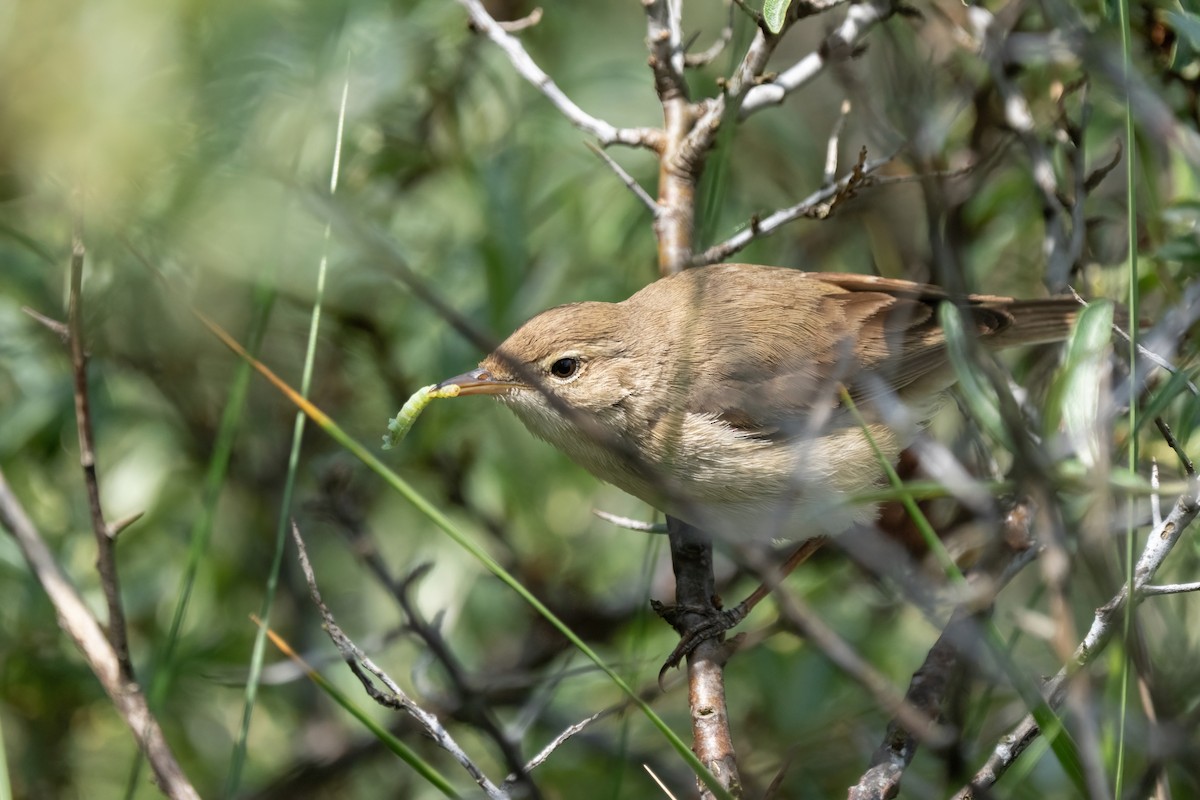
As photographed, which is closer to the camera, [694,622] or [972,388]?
[972,388]

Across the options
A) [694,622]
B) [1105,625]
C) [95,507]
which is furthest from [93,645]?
[1105,625]

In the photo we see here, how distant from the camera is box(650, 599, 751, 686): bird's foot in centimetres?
332

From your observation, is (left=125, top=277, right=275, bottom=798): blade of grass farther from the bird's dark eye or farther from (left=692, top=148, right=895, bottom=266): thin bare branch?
(left=692, top=148, right=895, bottom=266): thin bare branch

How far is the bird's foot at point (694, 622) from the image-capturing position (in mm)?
3324

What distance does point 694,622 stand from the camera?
3424mm

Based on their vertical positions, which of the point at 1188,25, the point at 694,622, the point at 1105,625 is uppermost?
the point at 1188,25

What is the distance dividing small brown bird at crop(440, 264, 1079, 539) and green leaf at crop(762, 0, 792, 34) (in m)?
1.10

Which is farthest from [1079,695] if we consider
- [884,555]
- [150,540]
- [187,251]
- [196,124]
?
[150,540]

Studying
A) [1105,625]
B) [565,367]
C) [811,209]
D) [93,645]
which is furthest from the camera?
[565,367]

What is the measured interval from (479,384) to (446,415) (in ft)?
1.82

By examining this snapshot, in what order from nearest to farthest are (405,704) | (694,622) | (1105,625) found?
(1105,625), (405,704), (694,622)

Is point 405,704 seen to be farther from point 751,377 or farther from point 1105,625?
point 751,377

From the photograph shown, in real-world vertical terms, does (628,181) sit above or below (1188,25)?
below

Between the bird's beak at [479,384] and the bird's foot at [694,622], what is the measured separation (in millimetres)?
787
